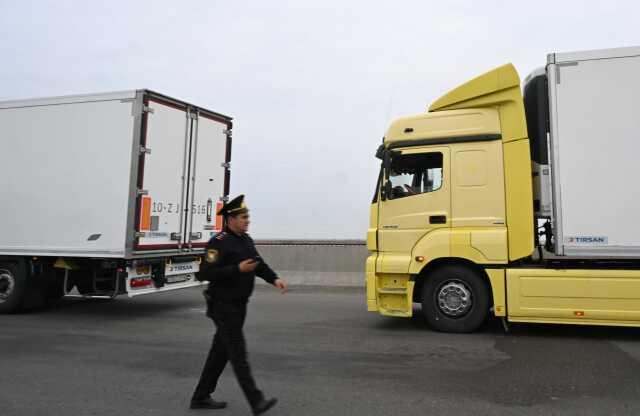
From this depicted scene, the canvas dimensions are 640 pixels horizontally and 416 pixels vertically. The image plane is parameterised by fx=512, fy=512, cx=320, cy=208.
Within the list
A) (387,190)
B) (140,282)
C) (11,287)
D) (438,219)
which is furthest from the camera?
(11,287)

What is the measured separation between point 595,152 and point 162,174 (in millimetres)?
6527

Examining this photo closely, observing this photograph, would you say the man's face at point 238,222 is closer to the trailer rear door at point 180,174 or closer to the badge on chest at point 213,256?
the badge on chest at point 213,256

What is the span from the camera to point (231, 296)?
13.0 ft

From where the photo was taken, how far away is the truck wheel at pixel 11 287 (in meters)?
8.75

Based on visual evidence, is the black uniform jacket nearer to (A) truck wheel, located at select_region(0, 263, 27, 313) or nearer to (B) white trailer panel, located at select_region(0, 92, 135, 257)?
(B) white trailer panel, located at select_region(0, 92, 135, 257)

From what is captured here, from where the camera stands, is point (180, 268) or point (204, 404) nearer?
point (204, 404)

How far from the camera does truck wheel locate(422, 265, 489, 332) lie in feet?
23.2

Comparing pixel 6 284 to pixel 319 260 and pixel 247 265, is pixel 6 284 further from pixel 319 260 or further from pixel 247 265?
pixel 319 260

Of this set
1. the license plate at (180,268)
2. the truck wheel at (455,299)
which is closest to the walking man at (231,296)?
the truck wheel at (455,299)

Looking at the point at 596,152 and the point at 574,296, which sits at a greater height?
the point at 596,152

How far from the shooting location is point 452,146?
7.36 metres

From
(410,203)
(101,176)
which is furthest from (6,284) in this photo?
(410,203)

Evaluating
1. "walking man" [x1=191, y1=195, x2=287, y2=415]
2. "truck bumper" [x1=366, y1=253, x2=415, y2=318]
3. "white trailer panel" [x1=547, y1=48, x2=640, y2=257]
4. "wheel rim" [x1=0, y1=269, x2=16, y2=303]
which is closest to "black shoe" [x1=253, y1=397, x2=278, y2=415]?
"walking man" [x1=191, y1=195, x2=287, y2=415]

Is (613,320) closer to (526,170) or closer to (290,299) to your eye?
(526,170)
